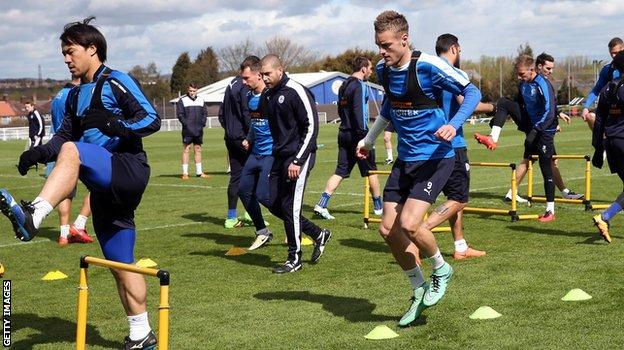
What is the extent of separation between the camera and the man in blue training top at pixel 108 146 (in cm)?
639

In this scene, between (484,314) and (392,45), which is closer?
(392,45)

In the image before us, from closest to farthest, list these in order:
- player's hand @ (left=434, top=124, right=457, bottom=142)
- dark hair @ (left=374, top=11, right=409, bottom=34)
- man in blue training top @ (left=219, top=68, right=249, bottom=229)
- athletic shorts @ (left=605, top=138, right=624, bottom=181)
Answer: player's hand @ (left=434, top=124, right=457, bottom=142), dark hair @ (left=374, top=11, right=409, bottom=34), athletic shorts @ (left=605, top=138, right=624, bottom=181), man in blue training top @ (left=219, top=68, right=249, bottom=229)

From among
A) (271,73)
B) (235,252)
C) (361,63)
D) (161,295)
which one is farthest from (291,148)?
(161,295)

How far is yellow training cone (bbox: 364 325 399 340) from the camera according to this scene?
7.02 meters

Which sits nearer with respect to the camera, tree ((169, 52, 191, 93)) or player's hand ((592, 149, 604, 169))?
player's hand ((592, 149, 604, 169))

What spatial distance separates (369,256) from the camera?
1098 centimetres

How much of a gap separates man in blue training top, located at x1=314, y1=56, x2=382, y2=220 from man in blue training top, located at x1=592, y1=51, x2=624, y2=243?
419 cm

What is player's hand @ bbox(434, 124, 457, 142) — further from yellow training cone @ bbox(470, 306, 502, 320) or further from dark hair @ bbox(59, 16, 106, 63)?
dark hair @ bbox(59, 16, 106, 63)

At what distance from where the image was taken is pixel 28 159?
6.48 m

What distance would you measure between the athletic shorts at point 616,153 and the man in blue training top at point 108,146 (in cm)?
635

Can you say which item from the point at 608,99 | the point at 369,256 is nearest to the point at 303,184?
the point at 369,256

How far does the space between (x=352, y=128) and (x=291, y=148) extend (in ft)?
14.8

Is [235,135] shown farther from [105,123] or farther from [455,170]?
[105,123]

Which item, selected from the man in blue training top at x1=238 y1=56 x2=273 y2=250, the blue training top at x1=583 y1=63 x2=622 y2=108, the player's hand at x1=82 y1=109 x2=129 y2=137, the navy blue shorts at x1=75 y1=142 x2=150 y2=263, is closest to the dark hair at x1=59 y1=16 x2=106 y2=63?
the player's hand at x1=82 y1=109 x2=129 y2=137
